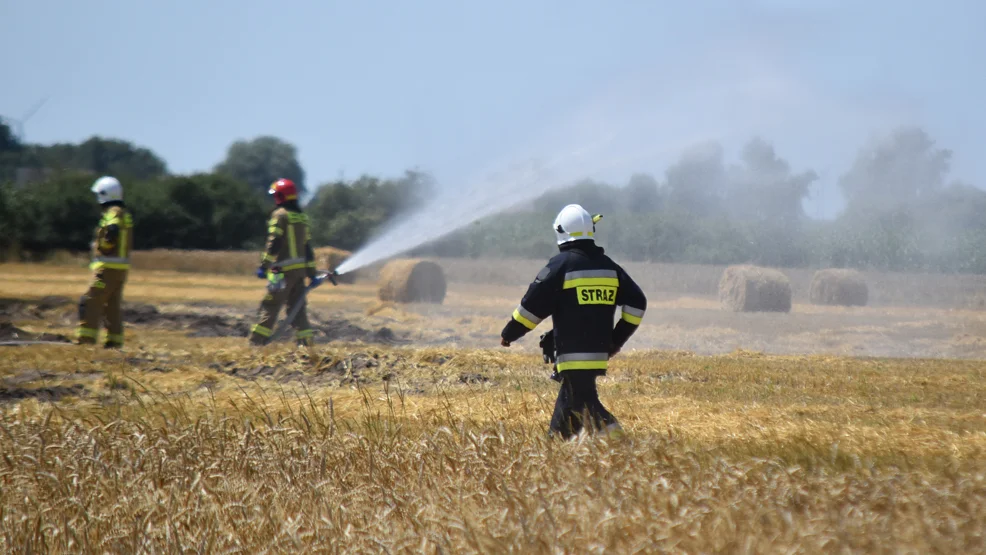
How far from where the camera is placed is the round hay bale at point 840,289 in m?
26.2

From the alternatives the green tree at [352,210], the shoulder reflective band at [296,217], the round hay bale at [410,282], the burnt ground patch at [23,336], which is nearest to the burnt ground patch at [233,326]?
the shoulder reflective band at [296,217]

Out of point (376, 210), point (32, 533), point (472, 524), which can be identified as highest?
point (376, 210)

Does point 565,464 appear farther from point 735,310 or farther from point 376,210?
point 376,210

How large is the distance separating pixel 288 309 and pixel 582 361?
307 inches

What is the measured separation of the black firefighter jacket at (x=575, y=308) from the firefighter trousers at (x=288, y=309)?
7190 millimetres

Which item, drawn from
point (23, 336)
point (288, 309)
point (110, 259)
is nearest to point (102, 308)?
point (110, 259)

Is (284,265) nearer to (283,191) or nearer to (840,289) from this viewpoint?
(283,191)

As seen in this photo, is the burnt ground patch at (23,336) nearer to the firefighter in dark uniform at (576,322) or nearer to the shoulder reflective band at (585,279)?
the firefighter in dark uniform at (576,322)

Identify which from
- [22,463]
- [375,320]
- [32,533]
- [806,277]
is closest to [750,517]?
[32,533]

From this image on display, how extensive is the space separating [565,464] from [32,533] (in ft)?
9.06

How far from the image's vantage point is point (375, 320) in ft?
66.2

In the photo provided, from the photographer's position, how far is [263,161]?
93.8m

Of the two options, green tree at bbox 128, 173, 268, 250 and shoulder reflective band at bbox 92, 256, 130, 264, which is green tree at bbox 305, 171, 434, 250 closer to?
green tree at bbox 128, 173, 268, 250

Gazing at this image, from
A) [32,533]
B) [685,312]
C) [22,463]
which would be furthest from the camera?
[685,312]
